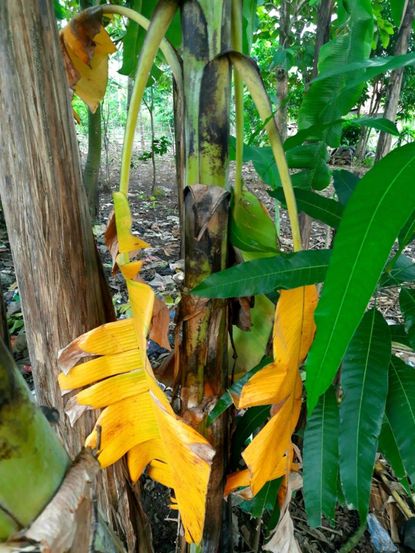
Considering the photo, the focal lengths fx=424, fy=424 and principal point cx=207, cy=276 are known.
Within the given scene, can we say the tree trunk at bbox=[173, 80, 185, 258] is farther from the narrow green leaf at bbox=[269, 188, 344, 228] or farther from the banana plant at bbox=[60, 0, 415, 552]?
the narrow green leaf at bbox=[269, 188, 344, 228]

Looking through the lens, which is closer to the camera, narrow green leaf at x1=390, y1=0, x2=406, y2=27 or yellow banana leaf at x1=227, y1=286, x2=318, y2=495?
yellow banana leaf at x1=227, y1=286, x2=318, y2=495

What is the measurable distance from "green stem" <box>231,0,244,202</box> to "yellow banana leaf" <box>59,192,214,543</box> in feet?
0.51

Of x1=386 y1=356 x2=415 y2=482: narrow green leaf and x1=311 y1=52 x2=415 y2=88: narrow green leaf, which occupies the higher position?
x1=311 y1=52 x2=415 y2=88: narrow green leaf

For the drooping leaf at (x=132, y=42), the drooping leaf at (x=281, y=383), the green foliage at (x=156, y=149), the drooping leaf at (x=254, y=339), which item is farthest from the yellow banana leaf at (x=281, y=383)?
the green foliage at (x=156, y=149)

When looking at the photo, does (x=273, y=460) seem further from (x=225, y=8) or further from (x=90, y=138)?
(x=90, y=138)

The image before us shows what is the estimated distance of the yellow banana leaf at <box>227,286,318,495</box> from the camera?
0.49 meters

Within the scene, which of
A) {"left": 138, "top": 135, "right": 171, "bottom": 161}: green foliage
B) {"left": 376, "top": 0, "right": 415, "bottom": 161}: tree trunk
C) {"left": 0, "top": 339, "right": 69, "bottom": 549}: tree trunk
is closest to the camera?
{"left": 0, "top": 339, "right": 69, "bottom": 549}: tree trunk

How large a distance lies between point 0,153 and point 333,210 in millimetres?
464

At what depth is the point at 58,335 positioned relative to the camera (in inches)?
22.7

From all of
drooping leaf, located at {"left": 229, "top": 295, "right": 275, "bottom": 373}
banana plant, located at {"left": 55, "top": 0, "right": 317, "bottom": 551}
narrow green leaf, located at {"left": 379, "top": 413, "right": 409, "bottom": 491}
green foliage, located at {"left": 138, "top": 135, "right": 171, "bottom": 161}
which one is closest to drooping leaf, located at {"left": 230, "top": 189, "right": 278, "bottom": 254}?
banana plant, located at {"left": 55, "top": 0, "right": 317, "bottom": 551}

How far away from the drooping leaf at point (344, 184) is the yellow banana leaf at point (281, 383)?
244 millimetres

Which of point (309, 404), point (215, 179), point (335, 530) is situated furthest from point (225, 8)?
point (335, 530)

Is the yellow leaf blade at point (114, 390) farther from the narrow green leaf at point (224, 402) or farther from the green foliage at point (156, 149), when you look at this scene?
the green foliage at point (156, 149)

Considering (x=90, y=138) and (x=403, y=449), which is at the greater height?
(x=90, y=138)
